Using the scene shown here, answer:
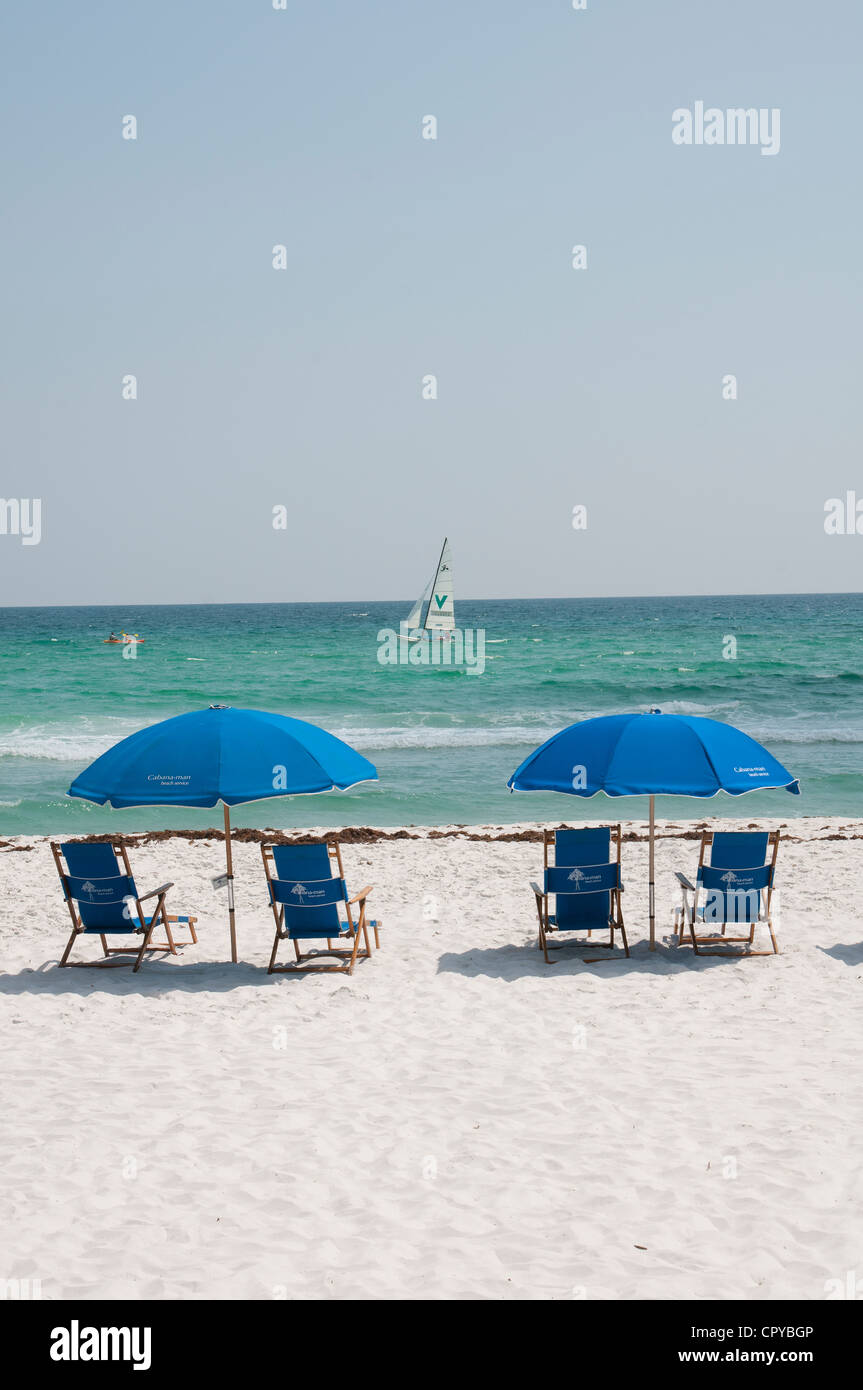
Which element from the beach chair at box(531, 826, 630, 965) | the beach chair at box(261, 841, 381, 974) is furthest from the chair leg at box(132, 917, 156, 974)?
the beach chair at box(531, 826, 630, 965)

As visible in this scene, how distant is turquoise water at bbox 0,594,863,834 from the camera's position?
16.4 metres

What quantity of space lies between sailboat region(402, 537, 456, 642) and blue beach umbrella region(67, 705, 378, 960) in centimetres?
3994

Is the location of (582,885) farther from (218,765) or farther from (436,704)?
(436,704)

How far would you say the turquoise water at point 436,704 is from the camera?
1642 cm

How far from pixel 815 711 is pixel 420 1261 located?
2766 cm

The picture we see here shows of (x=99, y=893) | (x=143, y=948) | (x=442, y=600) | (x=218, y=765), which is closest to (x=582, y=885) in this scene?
(x=218, y=765)

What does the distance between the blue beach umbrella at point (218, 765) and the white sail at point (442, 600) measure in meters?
40.6

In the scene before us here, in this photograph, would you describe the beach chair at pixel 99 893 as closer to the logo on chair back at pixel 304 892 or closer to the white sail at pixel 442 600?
the logo on chair back at pixel 304 892

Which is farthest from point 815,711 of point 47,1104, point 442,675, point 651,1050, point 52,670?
point 52,670

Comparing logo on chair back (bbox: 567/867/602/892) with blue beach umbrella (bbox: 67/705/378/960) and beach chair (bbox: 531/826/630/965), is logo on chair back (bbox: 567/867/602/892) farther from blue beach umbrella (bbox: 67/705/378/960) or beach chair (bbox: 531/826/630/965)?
blue beach umbrella (bbox: 67/705/378/960)

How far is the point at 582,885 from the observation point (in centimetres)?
782

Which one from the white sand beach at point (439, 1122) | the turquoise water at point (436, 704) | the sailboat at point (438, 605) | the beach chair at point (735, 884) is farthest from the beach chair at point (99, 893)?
the sailboat at point (438, 605)
